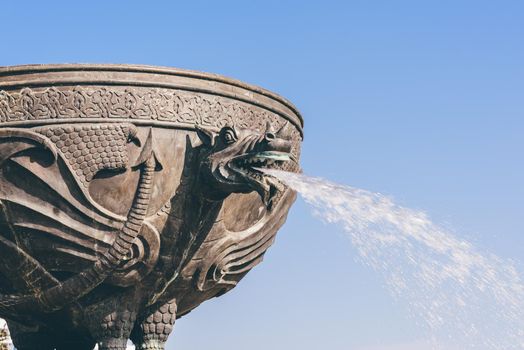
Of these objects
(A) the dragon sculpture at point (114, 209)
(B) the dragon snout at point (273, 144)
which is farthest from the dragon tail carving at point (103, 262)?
(B) the dragon snout at point (273, 144)

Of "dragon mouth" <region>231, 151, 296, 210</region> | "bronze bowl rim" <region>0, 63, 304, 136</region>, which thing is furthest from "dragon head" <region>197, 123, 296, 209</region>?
"bronze bowl rim" <region>0, 63, 304, 136</region>

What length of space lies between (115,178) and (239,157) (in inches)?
29.5

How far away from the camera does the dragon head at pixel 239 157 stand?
5.90 metres

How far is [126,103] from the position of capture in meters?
5.95

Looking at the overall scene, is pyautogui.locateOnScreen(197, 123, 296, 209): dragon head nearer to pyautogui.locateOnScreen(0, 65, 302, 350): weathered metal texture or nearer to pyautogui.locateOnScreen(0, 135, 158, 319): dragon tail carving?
pyautogui.locateOnScreen(0, 65, 302, 350): weathered metal texture

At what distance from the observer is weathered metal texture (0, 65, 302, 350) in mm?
5891

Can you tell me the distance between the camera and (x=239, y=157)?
5945 mm

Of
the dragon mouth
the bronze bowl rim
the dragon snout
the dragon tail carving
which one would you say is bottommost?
the dragon tail carving

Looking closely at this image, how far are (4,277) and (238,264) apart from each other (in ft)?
4.98

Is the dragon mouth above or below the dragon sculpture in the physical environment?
above

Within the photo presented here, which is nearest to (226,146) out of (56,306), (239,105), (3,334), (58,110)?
(239,105)

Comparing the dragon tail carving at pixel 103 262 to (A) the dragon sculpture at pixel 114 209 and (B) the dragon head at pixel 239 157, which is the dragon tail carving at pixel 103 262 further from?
(B) the dragon head at pixel 239 157

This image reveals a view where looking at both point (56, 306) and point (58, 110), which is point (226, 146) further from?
point (56, 306)

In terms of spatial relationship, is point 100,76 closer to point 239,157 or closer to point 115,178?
point 115,178
